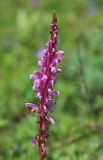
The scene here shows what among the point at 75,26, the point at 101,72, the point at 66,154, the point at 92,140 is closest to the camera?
the point at 66,154

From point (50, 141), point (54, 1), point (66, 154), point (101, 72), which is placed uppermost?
point (54, 1)

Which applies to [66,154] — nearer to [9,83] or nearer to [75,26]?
[9,83]

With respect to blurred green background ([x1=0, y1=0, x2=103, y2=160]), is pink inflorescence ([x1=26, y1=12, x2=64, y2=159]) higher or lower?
lower

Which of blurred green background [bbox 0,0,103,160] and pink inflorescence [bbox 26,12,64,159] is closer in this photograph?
pink inflorescence [bbox 26,12,64,159]

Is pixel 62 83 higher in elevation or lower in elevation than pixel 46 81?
higher

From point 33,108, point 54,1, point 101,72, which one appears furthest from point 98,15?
point 33,108
